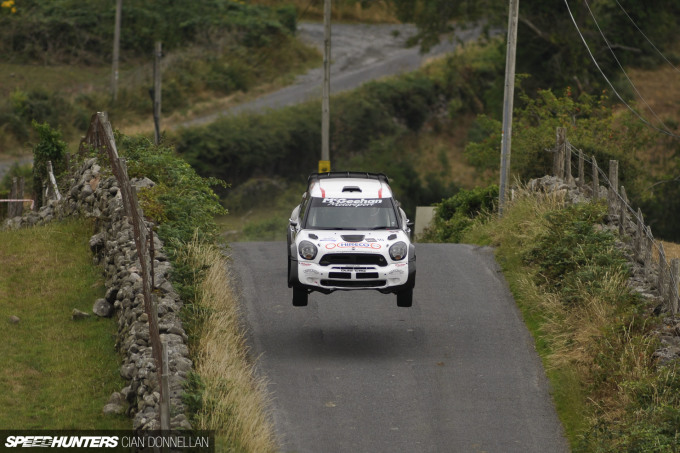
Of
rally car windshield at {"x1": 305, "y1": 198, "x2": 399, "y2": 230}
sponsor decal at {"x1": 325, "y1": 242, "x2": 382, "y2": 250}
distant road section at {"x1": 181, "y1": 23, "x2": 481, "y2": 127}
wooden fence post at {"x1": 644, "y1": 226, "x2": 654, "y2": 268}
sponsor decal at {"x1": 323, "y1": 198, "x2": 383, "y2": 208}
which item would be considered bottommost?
distant road section at {"x1": 181, "y1": 23, "x2": 481, "y2": 127}

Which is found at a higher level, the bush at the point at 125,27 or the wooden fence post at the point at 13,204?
the bush at the point at 125,27

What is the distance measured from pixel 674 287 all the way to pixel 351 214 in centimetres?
532

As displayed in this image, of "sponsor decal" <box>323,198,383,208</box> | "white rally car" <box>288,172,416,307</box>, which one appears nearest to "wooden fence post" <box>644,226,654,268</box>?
"white rally car" <box>288,172,416,307</box>

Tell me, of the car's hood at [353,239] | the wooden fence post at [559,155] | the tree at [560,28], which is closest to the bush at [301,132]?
the tree at [560,28]

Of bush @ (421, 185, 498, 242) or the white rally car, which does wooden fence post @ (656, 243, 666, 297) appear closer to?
the white rally car

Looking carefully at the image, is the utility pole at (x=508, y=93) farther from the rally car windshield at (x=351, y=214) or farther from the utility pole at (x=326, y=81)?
the rally car windshield at (x=351, y=214)

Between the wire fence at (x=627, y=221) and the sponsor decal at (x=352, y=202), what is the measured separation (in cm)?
472

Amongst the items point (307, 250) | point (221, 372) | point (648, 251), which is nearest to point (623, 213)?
point (648, 251)

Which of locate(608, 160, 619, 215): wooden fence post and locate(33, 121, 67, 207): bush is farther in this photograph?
locate(33, 121, 67, 207): bush

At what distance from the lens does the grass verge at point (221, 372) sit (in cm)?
1326

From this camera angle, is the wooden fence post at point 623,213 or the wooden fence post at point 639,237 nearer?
the wooden fence post at point 639,237

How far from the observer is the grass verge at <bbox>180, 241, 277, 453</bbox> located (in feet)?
43.5

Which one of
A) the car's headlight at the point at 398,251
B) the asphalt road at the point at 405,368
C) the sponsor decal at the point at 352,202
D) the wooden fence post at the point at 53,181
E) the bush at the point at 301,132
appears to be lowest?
the bush at the point at 301,132

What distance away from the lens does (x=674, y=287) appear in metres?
16.5
